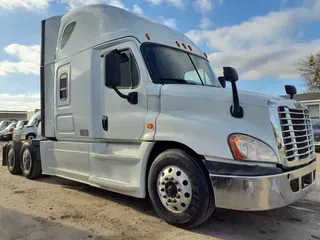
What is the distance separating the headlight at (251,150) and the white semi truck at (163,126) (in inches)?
0.4

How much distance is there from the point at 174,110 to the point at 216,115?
60 centimetres

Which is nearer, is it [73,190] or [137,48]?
[137,48]

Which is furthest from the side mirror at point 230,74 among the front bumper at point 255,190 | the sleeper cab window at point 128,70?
the sleeper cab window at point 128,70

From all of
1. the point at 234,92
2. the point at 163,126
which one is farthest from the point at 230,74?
the point at 163,126

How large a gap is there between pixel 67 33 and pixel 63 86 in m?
1.06

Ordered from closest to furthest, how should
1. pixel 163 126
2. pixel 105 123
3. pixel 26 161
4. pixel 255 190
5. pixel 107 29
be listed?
pixel 255 190, pixel 163 126, pixel 105 123, pixel 107 29, pixel 26 161

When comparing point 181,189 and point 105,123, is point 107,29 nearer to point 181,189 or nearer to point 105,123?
point 105,123

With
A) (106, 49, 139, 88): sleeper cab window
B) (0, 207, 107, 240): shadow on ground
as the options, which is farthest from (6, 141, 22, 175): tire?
(106, 49, 139, 88): sleeper cab window

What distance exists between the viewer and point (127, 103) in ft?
14.9

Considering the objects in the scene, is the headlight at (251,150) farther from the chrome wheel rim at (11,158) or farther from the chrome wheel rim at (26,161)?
the chrome wheel rim at (11,158)

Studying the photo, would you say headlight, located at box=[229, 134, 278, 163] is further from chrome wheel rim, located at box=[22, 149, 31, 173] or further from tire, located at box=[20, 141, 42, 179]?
chrome wheel rim, located at box=[22, 149, 31, 173]

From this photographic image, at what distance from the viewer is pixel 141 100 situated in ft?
14.3

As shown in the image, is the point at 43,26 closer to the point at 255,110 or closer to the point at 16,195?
the point at 16,195

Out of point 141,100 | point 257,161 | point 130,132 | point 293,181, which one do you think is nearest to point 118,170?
point 130,132
